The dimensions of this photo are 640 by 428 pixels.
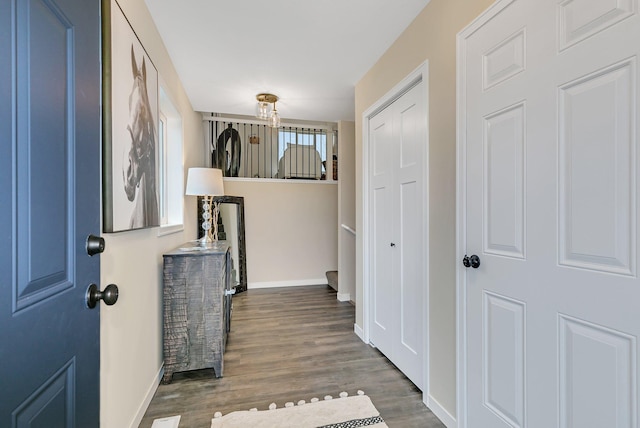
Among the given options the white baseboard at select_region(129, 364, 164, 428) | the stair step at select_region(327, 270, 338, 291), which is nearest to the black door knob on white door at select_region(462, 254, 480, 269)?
the white baseboard at select_region(129, 364, 164, 428)

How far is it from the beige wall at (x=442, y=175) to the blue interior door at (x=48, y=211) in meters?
1.61

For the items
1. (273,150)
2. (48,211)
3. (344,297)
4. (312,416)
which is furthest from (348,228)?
(48,211)

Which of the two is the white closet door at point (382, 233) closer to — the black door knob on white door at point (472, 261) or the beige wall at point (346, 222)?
the black door knob on white door at point (472, 261)

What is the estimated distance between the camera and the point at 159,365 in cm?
215

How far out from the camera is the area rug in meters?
1.68

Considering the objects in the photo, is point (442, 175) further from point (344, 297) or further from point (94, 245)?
point (344, 297)

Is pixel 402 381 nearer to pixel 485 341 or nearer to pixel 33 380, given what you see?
pixel 485 341

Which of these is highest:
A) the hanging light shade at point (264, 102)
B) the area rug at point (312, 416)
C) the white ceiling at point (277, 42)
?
the white ceiling at point (277, 42)

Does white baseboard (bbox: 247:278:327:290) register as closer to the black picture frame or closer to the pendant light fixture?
the black picture frame

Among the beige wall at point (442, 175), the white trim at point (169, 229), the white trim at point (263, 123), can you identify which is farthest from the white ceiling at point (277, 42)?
the white trim at point (169, 229)

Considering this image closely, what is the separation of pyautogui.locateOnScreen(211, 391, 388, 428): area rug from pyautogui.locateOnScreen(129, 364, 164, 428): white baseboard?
0.41 m

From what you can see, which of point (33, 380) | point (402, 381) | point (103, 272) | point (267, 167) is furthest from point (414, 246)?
point (267, 167)

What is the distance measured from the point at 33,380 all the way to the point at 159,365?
5.90ft

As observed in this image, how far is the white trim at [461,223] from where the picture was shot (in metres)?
1.54
